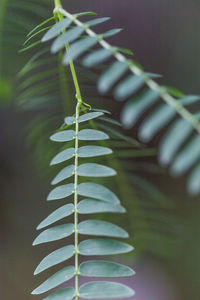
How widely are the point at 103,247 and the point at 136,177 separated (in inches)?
12.1

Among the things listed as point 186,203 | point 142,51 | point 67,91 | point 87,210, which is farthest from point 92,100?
point 186,203

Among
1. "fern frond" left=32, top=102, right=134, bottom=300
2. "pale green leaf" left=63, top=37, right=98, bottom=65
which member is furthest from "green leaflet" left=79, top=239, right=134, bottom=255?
"pale green leaf" left=63, top=37, right=98, bottom=65

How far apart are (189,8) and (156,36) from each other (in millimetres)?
97

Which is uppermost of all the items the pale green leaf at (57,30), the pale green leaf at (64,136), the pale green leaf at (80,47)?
the pale green leaf at (57,30)

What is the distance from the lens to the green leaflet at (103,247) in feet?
0.68

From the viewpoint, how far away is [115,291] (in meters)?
0.20

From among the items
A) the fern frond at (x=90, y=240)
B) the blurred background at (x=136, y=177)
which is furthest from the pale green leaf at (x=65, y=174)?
the blurred background at (x=136, y=177)

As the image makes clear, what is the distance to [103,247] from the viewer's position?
0.21m

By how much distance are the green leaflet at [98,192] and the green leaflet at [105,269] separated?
0.04 meters

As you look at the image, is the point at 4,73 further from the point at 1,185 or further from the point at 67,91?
the point at 1,185

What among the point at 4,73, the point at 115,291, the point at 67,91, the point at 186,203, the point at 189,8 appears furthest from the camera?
the point at 186,203

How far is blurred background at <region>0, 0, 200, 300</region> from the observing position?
1.73ft

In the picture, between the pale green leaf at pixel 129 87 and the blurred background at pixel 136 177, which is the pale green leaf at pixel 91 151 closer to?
the pale green leaf at pixel 129 87

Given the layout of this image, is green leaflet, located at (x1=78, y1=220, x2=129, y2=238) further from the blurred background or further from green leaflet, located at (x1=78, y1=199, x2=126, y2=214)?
the blurred background
